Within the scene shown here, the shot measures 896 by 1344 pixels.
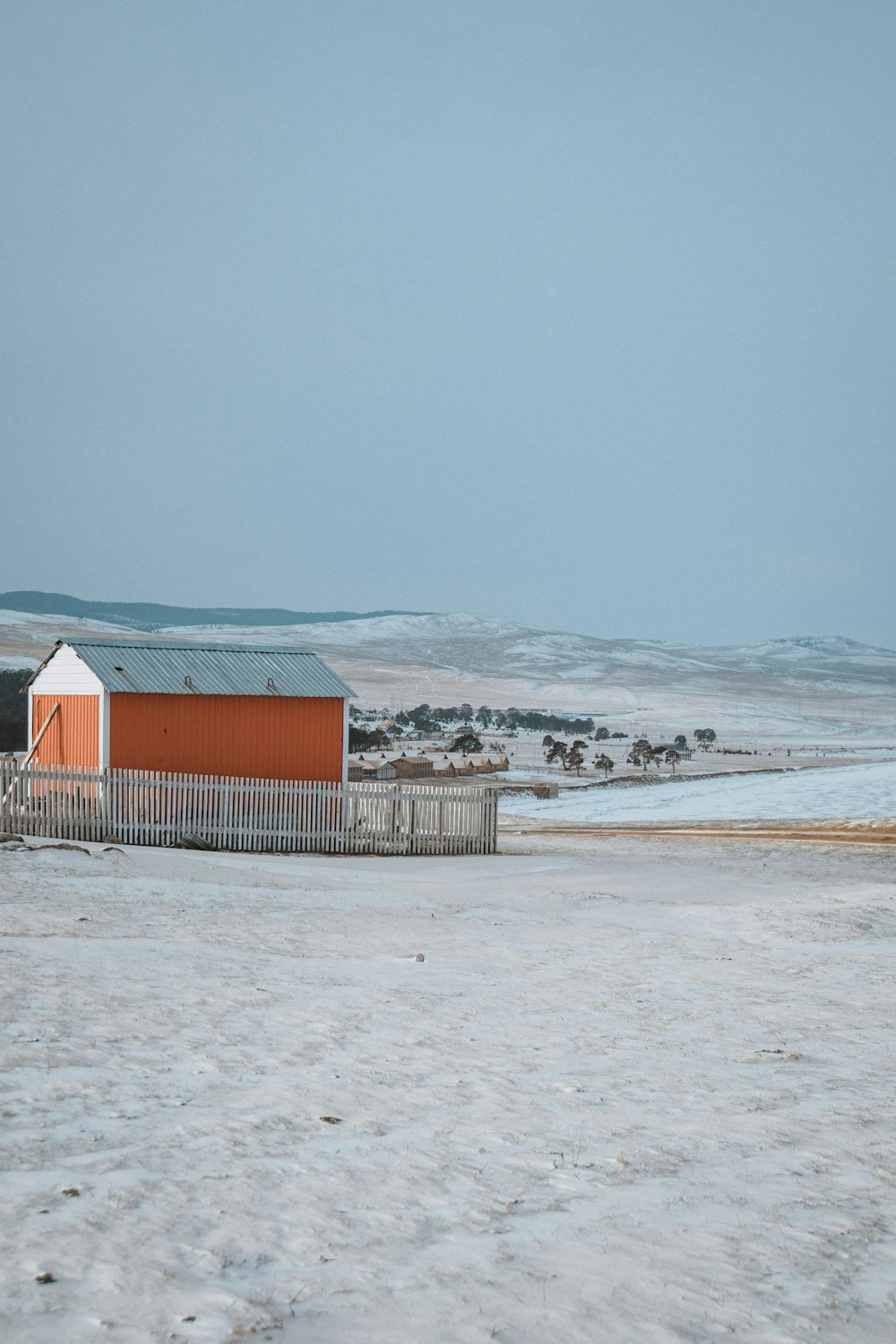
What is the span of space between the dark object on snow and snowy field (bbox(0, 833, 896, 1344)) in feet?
29.2

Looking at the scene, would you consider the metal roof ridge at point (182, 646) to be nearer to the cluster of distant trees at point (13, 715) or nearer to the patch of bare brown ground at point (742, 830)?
the patch of bare brown ground at point (742, 830)

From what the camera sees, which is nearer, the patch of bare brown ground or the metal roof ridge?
the metal roof ridge

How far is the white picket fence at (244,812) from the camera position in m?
19.9

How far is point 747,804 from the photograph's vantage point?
38.2 meters

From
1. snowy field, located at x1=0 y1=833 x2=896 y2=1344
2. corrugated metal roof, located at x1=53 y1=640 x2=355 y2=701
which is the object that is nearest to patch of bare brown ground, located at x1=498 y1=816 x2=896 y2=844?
corrugated metal roof, located at x1=53 y1=640 x2=355 y2=701

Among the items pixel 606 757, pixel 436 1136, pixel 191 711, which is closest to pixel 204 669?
pixel 191 711

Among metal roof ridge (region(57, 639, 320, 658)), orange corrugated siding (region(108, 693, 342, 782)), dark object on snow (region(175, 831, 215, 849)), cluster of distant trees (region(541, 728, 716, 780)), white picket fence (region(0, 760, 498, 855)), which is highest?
metal roof ridge (region(57, 639, 320, 658))

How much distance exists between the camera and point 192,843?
66.2 ft

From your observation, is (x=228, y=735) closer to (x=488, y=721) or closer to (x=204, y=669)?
(x=204, y=669)

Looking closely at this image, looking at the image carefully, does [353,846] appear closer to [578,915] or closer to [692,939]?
[578,915]

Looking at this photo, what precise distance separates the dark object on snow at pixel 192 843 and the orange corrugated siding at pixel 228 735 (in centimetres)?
250

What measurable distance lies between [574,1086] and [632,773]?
57.0 metres

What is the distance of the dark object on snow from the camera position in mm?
20156

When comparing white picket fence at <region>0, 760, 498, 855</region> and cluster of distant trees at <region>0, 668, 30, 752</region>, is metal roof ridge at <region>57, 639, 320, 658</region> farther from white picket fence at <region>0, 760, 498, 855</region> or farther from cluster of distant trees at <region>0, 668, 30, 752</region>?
cluster of distant trees at <region>0, 668, 30, 752</region>
